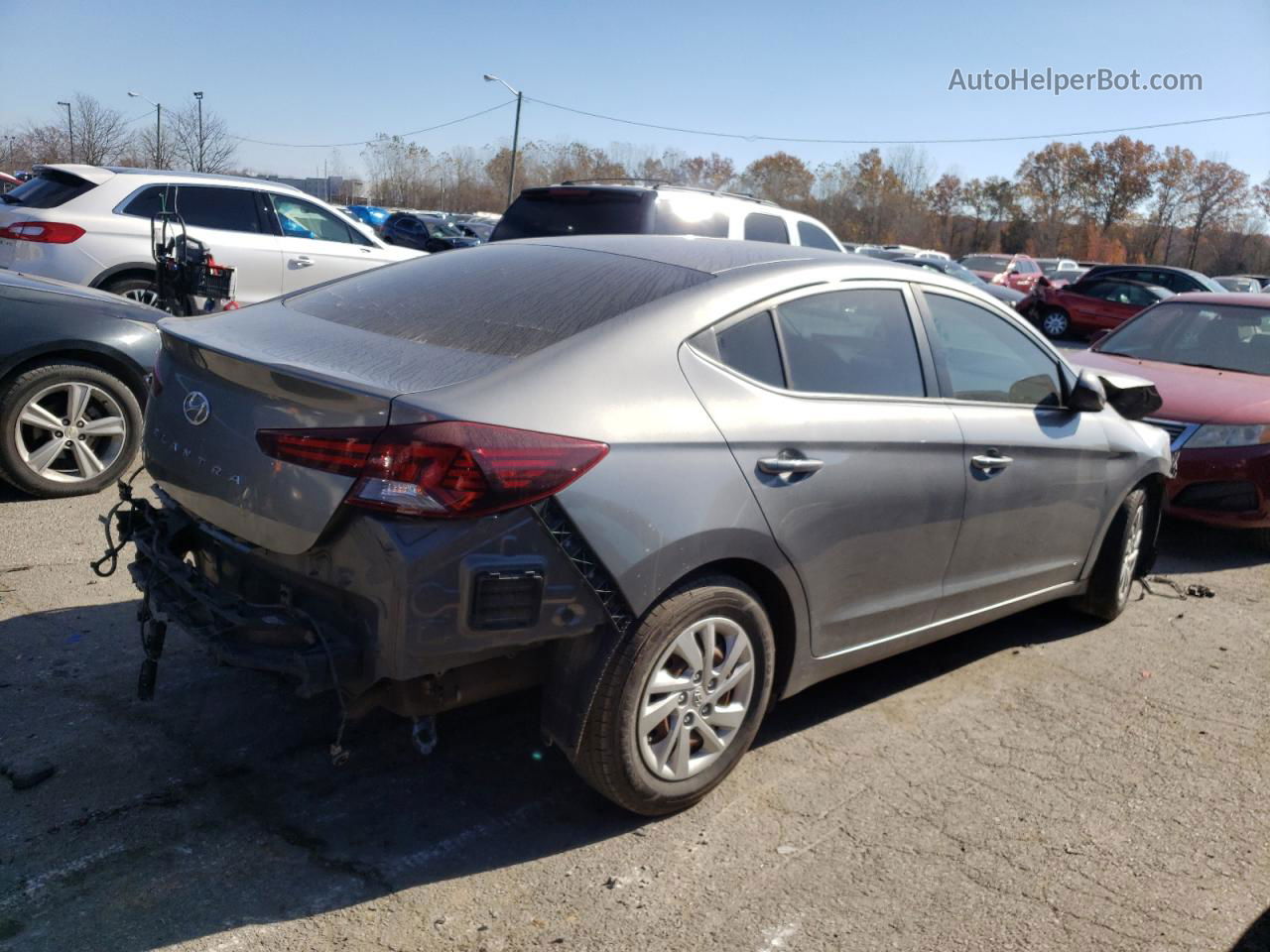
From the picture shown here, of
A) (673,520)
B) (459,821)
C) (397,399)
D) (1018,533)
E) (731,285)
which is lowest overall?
(459,821)

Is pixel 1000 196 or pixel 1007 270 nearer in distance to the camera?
pixel 1007 270

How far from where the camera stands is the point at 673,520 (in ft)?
9.84

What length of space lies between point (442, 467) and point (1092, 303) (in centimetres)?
2183

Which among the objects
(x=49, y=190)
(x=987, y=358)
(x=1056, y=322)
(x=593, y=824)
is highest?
(x=49, y=190)

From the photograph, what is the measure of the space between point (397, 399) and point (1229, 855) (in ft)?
9.39

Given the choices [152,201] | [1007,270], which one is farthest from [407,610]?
[1007,270]

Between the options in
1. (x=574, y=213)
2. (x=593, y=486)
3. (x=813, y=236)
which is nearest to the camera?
(x=593, y=486)

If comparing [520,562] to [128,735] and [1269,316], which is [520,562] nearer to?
[128,735]

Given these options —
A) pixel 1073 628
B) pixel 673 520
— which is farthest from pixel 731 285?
pixel 1073 628

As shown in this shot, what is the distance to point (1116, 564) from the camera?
5.21 metres

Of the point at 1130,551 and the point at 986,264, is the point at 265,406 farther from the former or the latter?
the point at 986,264

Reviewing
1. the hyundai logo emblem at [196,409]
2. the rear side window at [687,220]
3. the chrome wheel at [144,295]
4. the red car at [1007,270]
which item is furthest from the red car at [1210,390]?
the red car at [1007,270]

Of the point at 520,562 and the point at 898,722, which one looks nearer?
the point at 520,562

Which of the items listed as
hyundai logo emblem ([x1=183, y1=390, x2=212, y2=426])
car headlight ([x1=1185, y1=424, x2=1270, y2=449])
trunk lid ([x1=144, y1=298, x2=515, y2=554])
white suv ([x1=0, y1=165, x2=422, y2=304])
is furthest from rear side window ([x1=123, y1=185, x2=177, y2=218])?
car headlight ([x1=1185, y1=424, x2=1270, y2=449])
